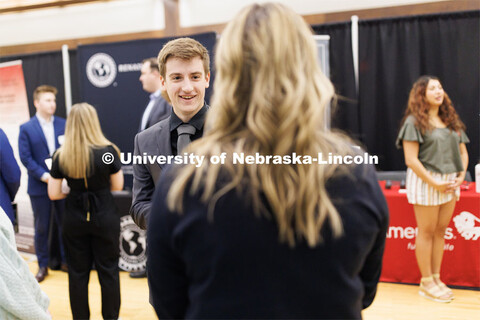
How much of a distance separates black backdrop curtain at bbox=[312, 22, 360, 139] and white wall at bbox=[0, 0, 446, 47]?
0.31 meters

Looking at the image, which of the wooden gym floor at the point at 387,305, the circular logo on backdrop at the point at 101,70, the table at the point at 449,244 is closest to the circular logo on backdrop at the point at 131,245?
the wooden gym floor at the point at 387,305

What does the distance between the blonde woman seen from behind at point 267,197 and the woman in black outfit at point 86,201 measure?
2183 millimetres

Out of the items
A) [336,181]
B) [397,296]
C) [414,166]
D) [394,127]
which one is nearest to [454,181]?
[414,166]

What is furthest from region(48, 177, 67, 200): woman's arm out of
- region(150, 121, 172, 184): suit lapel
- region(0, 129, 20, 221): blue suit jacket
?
region(150, 121, 172, 184): suit lapel

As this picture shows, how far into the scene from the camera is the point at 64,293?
3.94 m

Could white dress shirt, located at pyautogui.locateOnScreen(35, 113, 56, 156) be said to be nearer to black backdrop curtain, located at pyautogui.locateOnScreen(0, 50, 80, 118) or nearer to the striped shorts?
black backdrop curtain, located at pyautogui.locateOnScreen(0, 50, 80, 118)

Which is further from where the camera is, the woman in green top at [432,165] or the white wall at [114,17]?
the white wall at [114,17]

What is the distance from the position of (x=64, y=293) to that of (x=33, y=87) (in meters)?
2.95

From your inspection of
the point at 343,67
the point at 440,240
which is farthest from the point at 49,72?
the point at 440,240

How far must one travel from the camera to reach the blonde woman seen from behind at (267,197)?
0.80 meters

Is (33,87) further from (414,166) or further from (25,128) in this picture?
(414,166)

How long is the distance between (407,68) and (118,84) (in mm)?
3020

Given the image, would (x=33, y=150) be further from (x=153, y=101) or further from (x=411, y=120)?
(x=411, y=120)

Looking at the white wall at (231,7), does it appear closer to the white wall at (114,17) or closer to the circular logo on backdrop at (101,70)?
the white wall at (114,17)
